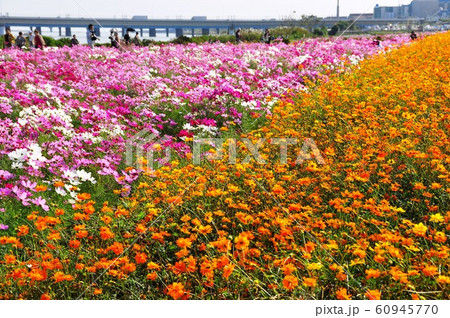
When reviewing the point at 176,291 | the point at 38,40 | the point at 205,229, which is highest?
the point at 38,40

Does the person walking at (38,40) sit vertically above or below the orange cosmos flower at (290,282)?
above

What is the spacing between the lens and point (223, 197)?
13.6 feet

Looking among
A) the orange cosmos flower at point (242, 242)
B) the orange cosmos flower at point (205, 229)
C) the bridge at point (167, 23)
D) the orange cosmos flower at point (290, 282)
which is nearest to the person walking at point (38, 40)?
the orange cosmos flower at point (205, 229)

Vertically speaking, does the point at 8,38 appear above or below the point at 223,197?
above

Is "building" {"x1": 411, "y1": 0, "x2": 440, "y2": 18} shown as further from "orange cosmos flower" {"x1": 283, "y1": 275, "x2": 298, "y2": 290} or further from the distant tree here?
"orange cosmos flower" {"x1": 283, "y1": 275, "x2": 298, "y2": 290}

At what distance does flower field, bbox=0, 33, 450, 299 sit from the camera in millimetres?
2863

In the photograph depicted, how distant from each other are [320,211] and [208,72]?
752cm

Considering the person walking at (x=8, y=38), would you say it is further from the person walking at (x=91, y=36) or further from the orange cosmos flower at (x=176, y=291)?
the orange cosmos flower at (x=176, y=291)

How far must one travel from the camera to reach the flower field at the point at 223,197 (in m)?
2.86

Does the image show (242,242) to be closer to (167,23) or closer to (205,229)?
(205,229)

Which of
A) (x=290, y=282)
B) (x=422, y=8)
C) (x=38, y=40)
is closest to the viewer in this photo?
(x=290, y=282)

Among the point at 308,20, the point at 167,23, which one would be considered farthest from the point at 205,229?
the point at 167,23

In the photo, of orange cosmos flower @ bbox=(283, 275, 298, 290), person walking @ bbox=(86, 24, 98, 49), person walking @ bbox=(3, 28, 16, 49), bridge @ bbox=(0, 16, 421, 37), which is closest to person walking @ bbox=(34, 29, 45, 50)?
person walking @ bbox=(3, 28, 16, 49)
